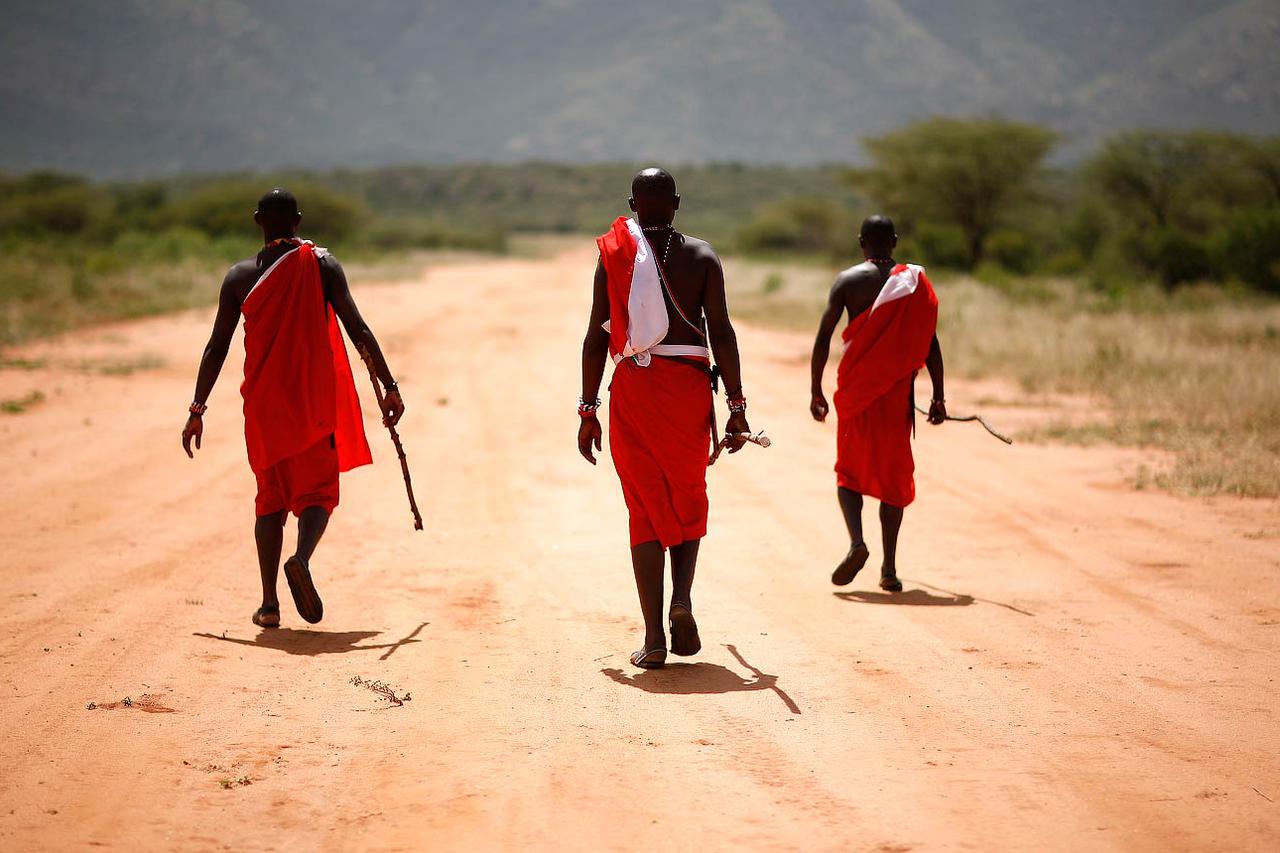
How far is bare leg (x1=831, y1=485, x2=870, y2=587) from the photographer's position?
6.50 meters

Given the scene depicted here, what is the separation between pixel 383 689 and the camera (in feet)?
16.1

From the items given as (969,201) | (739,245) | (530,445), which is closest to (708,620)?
(530,445)

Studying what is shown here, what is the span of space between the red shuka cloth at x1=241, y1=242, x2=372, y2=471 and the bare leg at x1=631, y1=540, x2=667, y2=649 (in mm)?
1548

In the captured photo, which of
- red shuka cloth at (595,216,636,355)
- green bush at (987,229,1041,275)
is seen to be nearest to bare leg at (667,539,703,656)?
red shuka cloth at (595,216,636,355)

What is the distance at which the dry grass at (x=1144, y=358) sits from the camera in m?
10.4

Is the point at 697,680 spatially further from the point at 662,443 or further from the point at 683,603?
the point at 662,443

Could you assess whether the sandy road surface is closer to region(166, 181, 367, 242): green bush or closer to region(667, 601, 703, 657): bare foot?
region(667, 601, 703, 657): bare foot

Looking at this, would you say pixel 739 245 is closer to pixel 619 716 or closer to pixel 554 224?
pixel 554 224

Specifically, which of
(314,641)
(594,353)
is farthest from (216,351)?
(594,353)

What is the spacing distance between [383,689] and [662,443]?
1421 mm

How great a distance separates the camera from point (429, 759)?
426 centimetres

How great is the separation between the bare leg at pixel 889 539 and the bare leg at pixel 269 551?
3020 millimetres

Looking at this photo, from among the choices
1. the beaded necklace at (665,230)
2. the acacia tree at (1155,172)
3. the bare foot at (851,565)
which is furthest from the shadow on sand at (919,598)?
the acacia tree at (1155,172)

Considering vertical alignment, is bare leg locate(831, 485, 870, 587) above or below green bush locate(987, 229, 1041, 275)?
below
